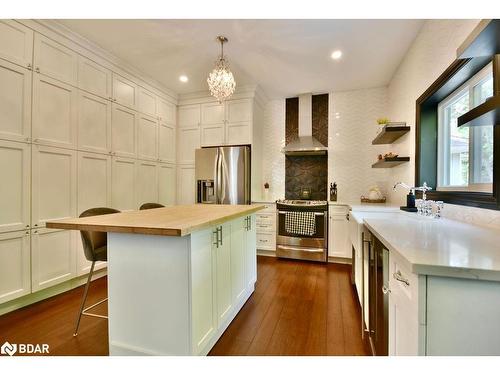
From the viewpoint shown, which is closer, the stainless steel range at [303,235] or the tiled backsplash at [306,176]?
the stainless steel range at [303,235]

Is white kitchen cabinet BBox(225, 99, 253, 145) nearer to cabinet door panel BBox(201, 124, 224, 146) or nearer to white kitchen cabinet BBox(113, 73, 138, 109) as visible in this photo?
cabinet door panel BBox(201, 124, 224, 146)

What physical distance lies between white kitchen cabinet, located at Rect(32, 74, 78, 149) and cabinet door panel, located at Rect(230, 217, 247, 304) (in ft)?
6.50

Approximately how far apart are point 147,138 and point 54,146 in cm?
129

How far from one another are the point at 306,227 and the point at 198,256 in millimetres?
2372

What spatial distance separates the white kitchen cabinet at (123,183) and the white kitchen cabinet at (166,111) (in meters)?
1.01

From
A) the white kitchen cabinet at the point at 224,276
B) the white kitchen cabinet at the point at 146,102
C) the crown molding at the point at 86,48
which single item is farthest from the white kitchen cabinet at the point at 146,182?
the white kitchen cabinet at the point at 224,276

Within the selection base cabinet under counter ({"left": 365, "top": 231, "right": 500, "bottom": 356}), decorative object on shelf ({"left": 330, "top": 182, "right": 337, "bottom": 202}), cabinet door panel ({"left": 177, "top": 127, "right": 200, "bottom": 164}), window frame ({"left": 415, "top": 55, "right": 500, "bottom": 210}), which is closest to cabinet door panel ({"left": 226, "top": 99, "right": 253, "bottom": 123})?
cabinet door panel ({"left": 177, "top": 127, "right": 200, "bottom": 164})

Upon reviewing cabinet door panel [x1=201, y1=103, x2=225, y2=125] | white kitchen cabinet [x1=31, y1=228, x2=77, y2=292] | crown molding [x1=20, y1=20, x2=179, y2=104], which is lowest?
white kitchen cabinet [x1=31, y1=228, x2=77, y2=292]

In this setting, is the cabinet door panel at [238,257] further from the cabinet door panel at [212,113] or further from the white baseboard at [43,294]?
the cabinet door panel at [212,113]

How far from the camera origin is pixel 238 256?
197 cm

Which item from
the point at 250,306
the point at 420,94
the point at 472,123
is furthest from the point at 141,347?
the point at 420,94

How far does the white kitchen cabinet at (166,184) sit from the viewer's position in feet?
12.2

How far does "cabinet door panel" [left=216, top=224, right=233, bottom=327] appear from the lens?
1611 mm
